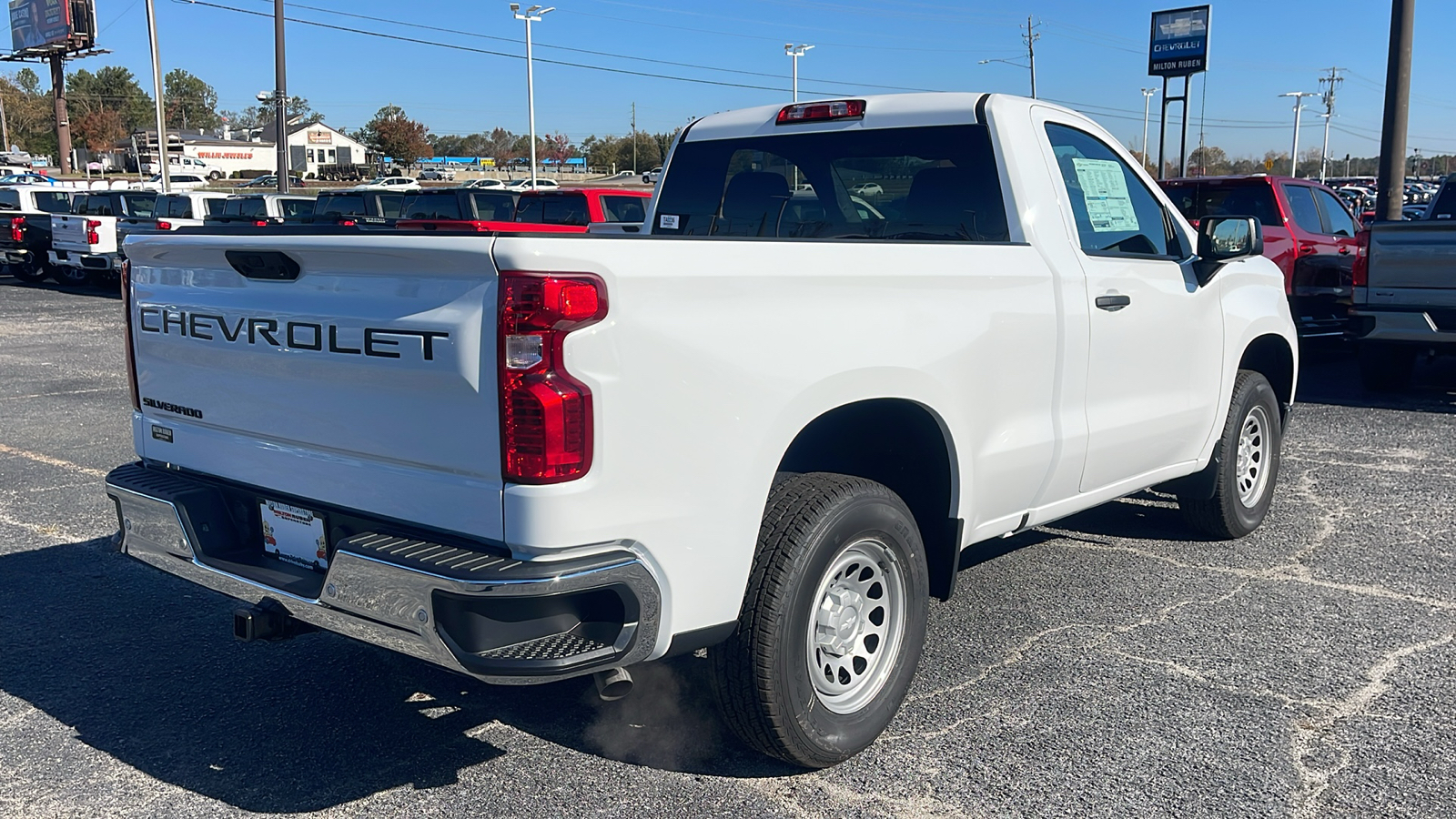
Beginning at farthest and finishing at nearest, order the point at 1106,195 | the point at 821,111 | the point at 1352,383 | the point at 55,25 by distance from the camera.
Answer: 1. the point at 55,25
2. the point at 1352,383
3. the point at 821,111
4. the point at 1106,195

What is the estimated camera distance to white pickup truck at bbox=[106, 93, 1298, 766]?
8.95 feet

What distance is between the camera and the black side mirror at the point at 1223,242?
4.92 m

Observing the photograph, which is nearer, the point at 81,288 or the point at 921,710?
the point at 921,710

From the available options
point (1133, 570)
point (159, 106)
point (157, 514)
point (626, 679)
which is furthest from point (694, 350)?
point (159, 106)

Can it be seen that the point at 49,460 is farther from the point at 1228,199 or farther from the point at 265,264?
the point at 1228,199

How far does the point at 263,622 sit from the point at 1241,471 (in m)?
4.62

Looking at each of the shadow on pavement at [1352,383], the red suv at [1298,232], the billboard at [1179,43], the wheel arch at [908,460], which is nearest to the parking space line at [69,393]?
the wheel arch at [908,460]

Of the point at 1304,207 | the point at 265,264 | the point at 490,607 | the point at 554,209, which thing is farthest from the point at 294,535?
the point at 554,209

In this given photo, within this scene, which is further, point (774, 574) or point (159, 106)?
point (159, 106)

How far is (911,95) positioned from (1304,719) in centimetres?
265

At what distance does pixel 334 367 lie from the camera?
10.0 feet

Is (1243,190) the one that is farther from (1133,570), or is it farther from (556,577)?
(556,577)

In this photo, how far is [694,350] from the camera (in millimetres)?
2893

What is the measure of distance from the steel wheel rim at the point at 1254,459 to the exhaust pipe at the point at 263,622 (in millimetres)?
4469
